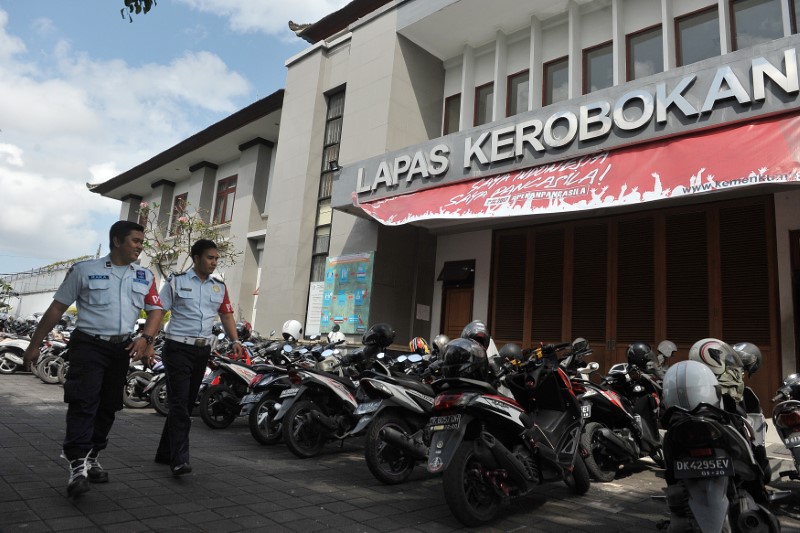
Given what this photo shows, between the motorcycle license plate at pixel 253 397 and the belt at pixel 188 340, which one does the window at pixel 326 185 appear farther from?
the belt at pixel 188 340

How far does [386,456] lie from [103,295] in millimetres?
2609

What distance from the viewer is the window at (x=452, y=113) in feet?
41.8

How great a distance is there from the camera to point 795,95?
5.96 m

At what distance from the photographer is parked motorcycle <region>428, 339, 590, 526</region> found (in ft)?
11.4

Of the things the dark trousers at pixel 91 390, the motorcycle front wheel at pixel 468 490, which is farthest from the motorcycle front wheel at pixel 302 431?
the motorcycle front wheel at pixel 468 490

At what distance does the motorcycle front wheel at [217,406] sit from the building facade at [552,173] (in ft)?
13.3

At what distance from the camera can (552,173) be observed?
7918 mm

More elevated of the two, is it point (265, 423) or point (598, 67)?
point (598, 67)

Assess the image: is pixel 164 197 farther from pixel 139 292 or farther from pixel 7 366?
pixel 139 292

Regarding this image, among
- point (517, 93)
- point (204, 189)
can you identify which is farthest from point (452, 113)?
point (204, 189)

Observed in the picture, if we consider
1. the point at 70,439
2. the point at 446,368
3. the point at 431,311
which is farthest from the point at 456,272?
the point at 70,439

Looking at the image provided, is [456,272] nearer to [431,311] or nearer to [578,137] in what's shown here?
[431,311]

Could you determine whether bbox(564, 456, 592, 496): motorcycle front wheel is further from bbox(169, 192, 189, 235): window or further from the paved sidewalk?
bbox(169, 192, 189, 235): window

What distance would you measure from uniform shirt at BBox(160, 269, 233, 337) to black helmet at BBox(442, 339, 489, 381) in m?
2.01
